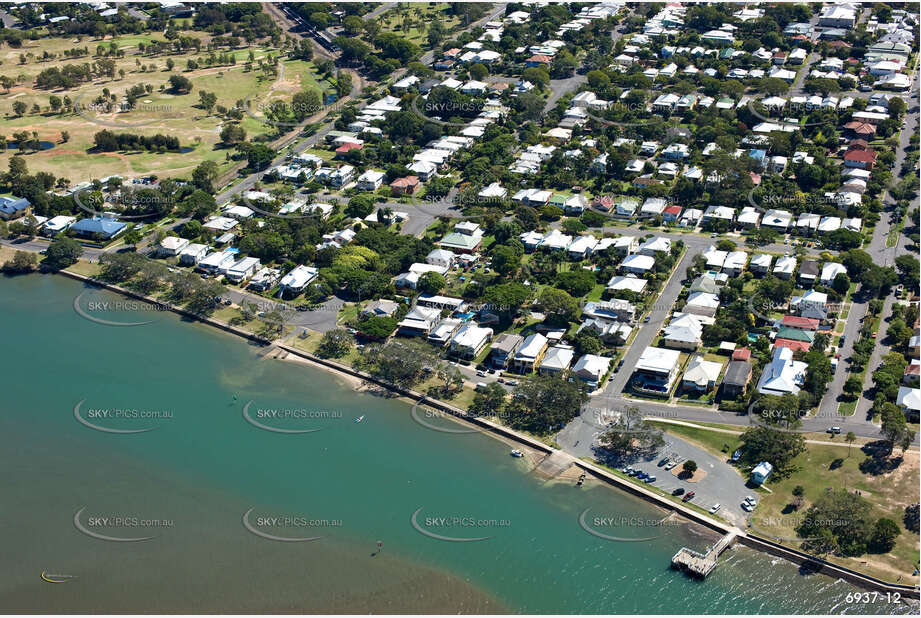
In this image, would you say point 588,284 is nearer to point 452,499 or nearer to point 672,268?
point 672,268

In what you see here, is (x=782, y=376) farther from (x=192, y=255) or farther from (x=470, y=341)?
(x=192, y=255)

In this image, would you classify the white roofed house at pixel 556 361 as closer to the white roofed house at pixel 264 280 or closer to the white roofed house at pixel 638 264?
the white roofed house at pixel 638 264

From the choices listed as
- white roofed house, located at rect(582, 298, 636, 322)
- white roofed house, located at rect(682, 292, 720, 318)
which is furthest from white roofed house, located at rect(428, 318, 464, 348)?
white roofed house, located at rect(682, 292, 720, 318)

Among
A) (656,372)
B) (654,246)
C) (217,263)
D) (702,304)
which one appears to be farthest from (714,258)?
(217,263)

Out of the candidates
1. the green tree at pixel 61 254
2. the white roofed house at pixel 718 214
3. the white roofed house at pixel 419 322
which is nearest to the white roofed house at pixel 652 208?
the white roofed house at pixel 718 214

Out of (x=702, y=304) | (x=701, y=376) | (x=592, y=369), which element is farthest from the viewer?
(x=702, y=304)
